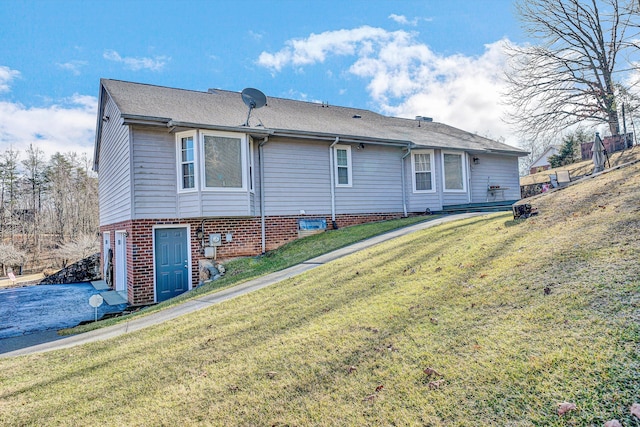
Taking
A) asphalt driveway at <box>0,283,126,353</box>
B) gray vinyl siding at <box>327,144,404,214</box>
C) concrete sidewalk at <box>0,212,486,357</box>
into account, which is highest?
gray vinyl siding at <box>327,144,404,214</box>

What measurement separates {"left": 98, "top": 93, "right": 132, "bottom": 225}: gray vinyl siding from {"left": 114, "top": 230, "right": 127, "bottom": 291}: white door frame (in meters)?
0.64

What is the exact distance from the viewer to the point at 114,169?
40.1 feet

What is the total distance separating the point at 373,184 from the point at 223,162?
5.63m

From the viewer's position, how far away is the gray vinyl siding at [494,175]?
15172 mm

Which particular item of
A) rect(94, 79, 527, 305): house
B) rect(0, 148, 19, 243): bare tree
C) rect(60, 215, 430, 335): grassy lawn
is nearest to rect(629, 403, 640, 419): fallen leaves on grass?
rect(60, 215, 430, 335): grassy lawn

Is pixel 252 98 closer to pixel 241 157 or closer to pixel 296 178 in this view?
pixel 241 157

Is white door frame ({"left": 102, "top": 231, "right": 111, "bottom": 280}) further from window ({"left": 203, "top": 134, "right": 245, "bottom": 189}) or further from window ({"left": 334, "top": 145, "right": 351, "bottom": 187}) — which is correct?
window ({"left": 334, "top": 145, "right": 351, "bottom": 187})

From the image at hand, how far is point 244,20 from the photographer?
45.5 ft

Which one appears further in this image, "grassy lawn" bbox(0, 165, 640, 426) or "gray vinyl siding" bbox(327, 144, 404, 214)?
"gray vinyl siding" bbox(327, 144, 404, 214)

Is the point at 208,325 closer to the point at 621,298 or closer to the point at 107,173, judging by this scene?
the point at 621,298

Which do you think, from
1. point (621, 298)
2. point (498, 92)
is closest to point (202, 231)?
point (621, 298)

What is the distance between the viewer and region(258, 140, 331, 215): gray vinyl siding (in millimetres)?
11531

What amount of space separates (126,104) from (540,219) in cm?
1048

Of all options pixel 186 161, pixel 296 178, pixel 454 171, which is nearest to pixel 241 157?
pixel 186 161
